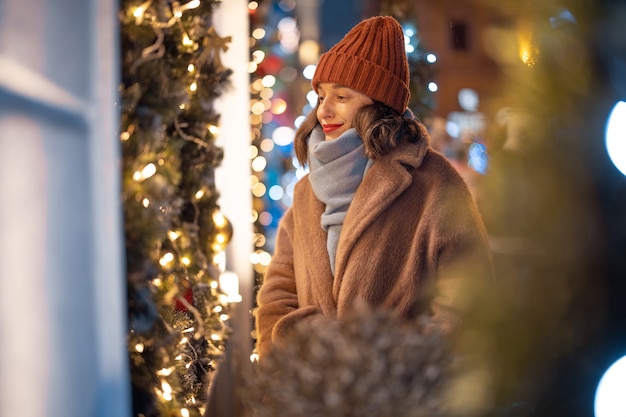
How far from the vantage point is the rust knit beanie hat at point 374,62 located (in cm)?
255

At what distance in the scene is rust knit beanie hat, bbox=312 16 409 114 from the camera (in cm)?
255

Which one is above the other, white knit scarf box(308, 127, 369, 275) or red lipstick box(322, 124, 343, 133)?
red lipstick box(322, 124, 343, 133)

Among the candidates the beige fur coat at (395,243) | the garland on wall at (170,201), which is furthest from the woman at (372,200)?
the garland on wall at (170,201)

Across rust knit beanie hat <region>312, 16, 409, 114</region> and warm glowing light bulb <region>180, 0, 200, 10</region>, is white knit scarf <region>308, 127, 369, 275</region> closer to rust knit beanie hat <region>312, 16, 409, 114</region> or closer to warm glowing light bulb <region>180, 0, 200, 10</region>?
rust knit beanie hat <region>312, 16, 409, 114</region>

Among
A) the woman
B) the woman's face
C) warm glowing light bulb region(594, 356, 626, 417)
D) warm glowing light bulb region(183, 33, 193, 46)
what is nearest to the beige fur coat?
the woman

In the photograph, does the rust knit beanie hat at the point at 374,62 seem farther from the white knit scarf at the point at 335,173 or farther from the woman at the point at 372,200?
the white knit scarf at the point at 335,173

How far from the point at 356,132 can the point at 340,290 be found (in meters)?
0.59

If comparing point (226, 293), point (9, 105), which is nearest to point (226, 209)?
point (226, 293)

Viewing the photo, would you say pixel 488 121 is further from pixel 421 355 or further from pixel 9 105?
pixel 9 105

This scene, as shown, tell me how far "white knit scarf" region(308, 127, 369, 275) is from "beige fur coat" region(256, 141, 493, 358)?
0.14 ft

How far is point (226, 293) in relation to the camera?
313cm

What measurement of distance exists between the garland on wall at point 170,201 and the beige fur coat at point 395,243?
1.31 feet

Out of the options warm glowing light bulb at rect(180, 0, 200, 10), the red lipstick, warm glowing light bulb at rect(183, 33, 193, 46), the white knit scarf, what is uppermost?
warm glowing light bulb at rect(180, 0, 200, 10)

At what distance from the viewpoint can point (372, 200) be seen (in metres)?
2.54
